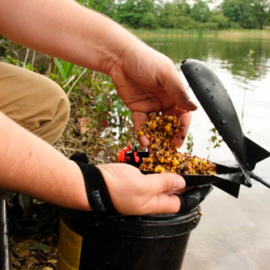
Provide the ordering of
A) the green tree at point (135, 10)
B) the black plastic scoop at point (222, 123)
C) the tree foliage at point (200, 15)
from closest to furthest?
the black plastic scoop at point (222, 123)
the green tree at point (135, 10)
the tree foliage at point (200, 15)

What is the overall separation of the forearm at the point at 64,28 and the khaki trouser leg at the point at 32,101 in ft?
0.51

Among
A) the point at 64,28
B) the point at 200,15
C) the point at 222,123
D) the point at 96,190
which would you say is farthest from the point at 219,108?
the point at 200,15

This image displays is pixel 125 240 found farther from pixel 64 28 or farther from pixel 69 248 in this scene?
pixel 64 28

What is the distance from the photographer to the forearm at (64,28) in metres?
1.67

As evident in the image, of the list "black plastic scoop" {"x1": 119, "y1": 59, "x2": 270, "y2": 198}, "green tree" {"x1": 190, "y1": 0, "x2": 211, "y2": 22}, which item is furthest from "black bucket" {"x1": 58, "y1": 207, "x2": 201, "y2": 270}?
"green tree" {"x1": 190, "y1": 0, "x2": 211, "y2": 22}

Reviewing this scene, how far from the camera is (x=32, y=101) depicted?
1737 millimetres

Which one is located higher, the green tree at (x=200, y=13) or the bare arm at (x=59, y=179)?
the bare arm at (x=59, y=179)

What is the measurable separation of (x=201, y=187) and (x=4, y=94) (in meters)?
0.84

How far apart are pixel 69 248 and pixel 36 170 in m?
0.38

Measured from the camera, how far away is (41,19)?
5.48ft

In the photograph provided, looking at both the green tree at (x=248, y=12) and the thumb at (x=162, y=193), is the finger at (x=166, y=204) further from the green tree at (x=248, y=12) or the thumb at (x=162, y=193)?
the green tree at (x=248, y=12)

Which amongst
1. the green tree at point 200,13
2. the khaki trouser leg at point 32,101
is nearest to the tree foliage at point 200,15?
the green tree at point 200,13

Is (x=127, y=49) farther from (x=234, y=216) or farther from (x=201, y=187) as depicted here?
(x=234, y=216)

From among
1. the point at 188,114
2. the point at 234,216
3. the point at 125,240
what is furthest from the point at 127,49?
the point at 234,216
